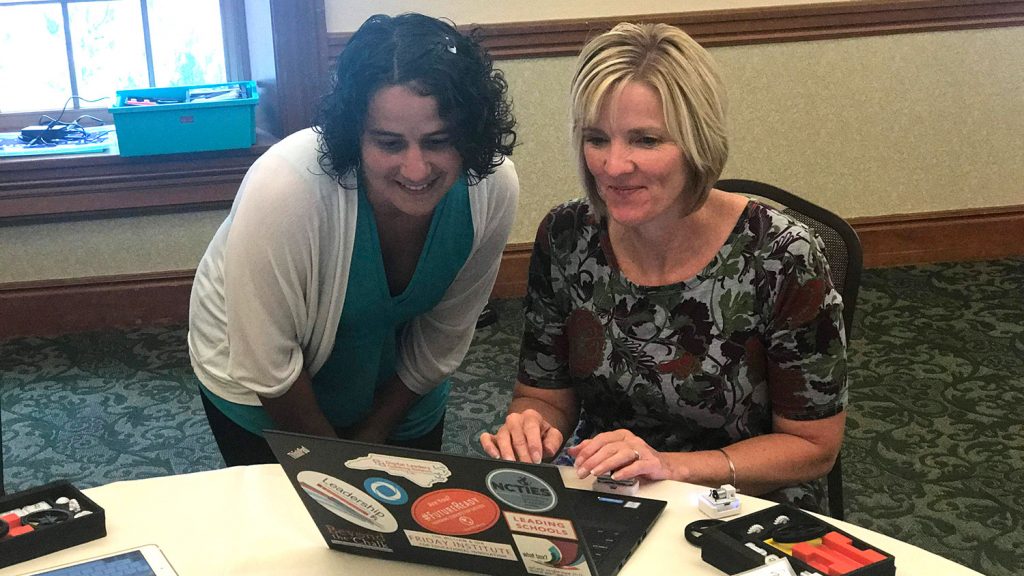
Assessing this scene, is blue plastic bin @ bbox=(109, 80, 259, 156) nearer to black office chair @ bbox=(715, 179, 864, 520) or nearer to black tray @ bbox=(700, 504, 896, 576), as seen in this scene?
black office chair @ bbox=(715, 179, 864, 520)

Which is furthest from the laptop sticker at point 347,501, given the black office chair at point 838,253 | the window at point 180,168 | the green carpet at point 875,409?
the window at point 180,168

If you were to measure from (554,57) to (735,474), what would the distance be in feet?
8.36

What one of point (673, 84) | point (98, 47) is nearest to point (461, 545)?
point (673, 84)

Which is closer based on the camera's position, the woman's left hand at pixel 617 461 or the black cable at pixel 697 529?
the black cable at pixel 697 529

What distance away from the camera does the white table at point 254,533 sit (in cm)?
120

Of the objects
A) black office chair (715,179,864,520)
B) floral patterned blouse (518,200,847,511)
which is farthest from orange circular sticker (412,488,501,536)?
black office chair (715,179,864,520)

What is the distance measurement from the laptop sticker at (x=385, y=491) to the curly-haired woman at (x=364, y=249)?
1.85 feet

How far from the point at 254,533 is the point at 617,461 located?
45 cm

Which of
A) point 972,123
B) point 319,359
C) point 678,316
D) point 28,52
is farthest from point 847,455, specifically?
point 28,52

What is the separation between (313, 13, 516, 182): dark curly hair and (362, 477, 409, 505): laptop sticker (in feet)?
2.05

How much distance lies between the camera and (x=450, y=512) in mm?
1143

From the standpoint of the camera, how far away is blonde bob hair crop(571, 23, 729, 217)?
1551mm

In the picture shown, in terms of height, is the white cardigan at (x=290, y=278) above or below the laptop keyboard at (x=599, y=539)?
above

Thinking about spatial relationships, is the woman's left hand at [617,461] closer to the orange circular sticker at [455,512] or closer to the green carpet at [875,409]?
the orange circular sticker at [455,512]
